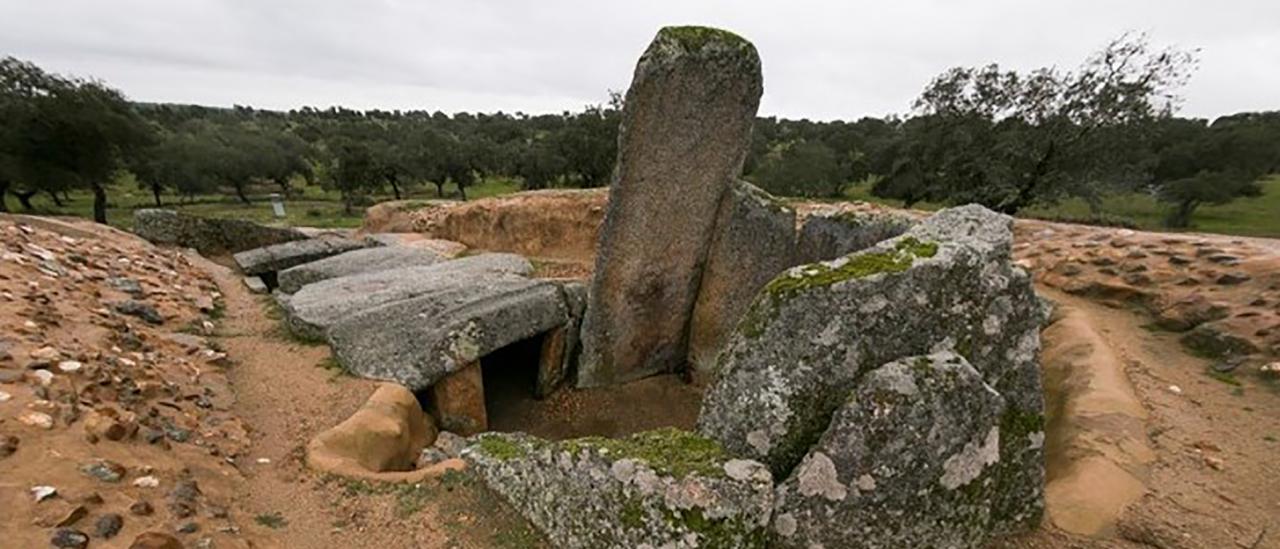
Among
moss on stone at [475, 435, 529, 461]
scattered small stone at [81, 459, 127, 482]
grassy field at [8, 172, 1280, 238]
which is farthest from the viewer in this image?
grassy field at [8, 172, 1280, 238]

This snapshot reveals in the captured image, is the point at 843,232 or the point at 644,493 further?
the point at 843,232

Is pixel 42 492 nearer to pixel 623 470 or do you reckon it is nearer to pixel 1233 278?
pixel 623 470

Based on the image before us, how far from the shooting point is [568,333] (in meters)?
8.56

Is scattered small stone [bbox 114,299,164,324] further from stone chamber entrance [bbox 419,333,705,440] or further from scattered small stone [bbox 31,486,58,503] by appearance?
scattered small stone [bbox 31,486,58,503]

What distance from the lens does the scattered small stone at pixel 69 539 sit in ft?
10.9

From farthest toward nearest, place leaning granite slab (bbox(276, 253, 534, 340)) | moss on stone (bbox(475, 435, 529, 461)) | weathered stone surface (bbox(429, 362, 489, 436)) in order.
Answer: leaning granite slab (bbox(276, 253, 534, 340)) → weathered stone surface (bbox(429, 362, 489, 436)) → moss on stone (bbox(475, 435, 529, 461))

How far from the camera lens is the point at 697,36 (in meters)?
7.23

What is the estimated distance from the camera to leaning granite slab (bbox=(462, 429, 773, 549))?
3.45 metres

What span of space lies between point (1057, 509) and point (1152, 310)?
16.8ft

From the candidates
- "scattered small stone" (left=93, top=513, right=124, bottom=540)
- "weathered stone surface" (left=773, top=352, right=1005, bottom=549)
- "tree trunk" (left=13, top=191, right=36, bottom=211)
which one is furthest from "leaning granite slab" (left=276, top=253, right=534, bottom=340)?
"tree trunk" (left=13, top=191, right=36, bottom=211)

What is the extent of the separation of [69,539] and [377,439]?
2.48 meters

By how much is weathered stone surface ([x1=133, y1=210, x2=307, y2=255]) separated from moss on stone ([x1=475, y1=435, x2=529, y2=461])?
11.2 metres

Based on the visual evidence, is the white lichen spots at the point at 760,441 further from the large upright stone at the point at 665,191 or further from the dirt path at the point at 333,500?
the large upright stone at the point at 665,191

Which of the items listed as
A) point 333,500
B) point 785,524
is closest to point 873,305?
point 785,524
